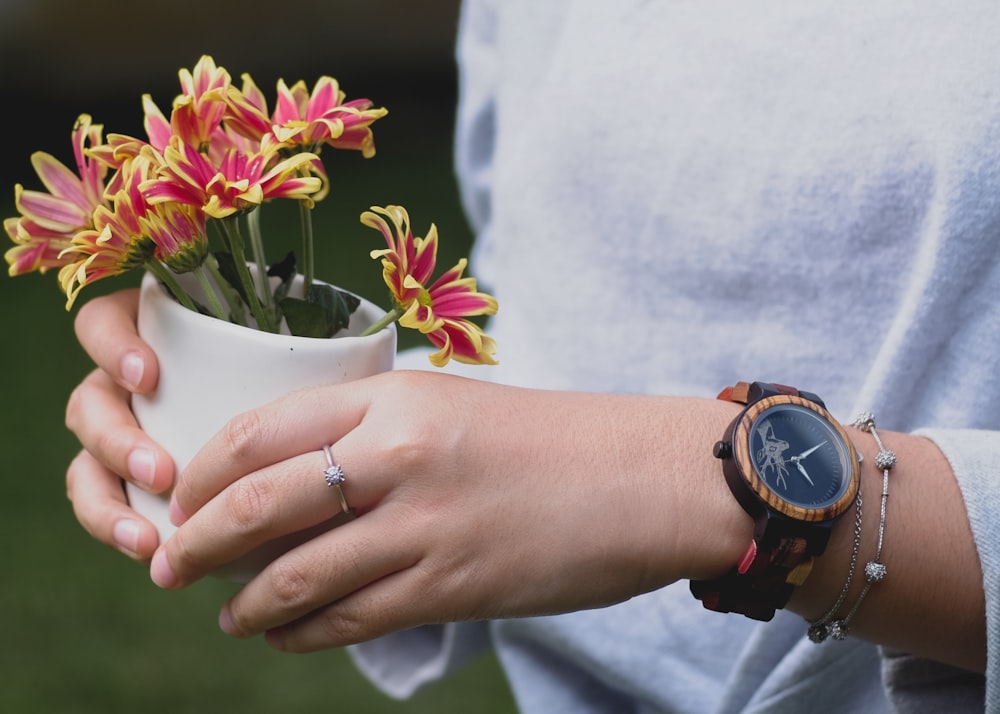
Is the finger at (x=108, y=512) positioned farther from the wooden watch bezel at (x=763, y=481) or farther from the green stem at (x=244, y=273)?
the wooden watch bezel at (x=763, y=481)

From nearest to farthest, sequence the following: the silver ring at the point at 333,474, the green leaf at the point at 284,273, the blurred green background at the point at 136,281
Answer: the silver ring at the point at 333,474 → the green leaf at the point at 284,273 → the blurred green background at the point at 136,281

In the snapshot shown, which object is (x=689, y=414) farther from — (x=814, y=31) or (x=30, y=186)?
(x=30, y=186)

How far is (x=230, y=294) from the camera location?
600 mm

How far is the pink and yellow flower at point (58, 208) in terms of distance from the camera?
61 cm

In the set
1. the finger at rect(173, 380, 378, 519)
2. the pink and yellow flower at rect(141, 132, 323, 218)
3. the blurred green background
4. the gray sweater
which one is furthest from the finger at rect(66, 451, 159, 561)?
the blurred green background

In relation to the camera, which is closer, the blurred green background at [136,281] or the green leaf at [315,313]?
the green leaf at [315,313]

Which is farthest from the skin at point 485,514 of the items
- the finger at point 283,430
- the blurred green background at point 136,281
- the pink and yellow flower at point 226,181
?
the blurred green background at point 136,281

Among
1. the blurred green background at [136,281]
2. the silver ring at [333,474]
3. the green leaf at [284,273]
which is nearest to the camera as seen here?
the silver ring at [333,474]

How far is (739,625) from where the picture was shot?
0.77 metres

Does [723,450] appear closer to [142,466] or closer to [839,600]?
[839,600]

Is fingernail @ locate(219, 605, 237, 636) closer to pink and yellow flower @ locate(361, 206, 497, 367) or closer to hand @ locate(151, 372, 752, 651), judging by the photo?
hand @ locate(151, 372, 752, 651)

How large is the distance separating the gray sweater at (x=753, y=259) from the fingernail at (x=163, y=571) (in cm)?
29

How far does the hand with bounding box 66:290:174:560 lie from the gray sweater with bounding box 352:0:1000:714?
30 centimetres

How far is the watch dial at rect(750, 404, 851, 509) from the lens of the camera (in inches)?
22.1
